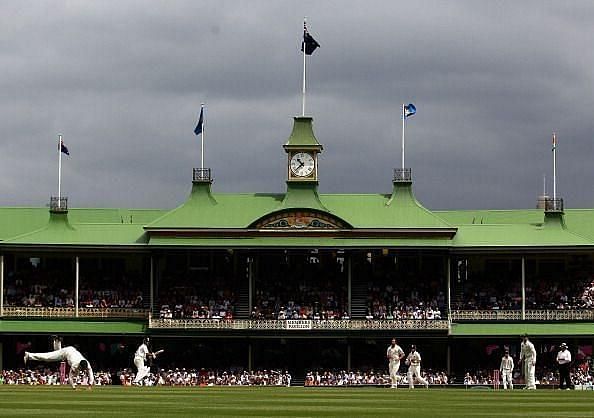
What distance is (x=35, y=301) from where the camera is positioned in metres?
72.1

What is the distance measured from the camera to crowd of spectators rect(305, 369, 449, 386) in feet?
217

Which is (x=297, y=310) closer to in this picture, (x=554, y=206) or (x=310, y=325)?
(x=310, y=325)

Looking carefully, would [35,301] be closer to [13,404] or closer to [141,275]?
[141,275]

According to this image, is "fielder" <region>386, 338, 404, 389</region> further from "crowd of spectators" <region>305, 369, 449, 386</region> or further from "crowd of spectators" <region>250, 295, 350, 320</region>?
"crowd of spectators" <region>250, 295, 350, 320</region>

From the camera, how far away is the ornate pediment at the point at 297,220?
70.8 meters

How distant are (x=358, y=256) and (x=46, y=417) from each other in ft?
145

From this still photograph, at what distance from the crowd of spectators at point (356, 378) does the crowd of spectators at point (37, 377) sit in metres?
9.23

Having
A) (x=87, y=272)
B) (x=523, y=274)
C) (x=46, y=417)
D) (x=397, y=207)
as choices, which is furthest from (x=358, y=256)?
(x=46, y=417)

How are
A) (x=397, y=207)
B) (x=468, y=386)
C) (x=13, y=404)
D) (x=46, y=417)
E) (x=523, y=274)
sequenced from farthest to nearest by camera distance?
1. (x=397, y=207)
2. (x=523, y=274)
3. (x=468, y=386)
4. (x=13, y=404)
5. (x=46, y=417)

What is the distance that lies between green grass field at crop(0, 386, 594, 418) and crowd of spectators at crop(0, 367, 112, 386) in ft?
78.5

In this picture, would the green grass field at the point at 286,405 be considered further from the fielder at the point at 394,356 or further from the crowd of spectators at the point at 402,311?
the crowd of spectators at the point at 402,311

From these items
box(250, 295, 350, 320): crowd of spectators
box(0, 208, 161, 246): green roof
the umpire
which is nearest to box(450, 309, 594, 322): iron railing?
box(250, 295, 350, 320): crowd of spectators

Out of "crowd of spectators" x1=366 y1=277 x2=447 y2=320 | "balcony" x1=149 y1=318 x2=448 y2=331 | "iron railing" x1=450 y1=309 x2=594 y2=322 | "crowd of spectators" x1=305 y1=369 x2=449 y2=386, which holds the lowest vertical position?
"crowd of spectators" x1=305 y1=369 x2=449 y2=386

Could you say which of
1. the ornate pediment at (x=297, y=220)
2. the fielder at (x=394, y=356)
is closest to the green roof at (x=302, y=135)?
the ornate pediment at (x=297, y=220)
